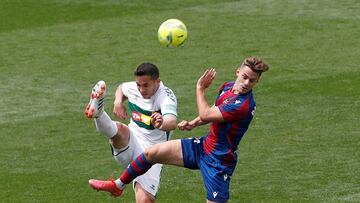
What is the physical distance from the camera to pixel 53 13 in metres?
29.0

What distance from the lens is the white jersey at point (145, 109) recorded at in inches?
540

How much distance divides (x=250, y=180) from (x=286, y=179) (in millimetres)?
551

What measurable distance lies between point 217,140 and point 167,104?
0.91m

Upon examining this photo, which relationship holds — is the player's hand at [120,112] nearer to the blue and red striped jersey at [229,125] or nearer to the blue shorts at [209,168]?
the blue shorts at [209,168]

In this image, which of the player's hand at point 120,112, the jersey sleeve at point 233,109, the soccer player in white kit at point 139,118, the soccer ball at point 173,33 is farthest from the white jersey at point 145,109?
the soccer ball at point 173,33

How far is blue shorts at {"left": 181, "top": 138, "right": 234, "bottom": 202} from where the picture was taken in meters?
12.9

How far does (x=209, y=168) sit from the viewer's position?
12969 mm

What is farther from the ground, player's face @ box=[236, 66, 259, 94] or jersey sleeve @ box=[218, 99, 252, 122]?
player's face @ box=[236, 66, 259, 94]

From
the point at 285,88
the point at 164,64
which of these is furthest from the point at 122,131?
the point at 164,64

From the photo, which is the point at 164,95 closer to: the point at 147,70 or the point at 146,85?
the point at 146,85

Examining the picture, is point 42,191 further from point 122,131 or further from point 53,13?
point 53,13

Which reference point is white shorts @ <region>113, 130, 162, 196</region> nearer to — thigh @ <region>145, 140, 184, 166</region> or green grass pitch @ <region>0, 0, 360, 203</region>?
thigh @ <region>145, 140, 184, 166</region>

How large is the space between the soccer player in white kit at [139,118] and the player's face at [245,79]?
99cm

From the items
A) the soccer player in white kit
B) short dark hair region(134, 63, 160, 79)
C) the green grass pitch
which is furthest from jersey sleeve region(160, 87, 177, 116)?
the green grass pitch
